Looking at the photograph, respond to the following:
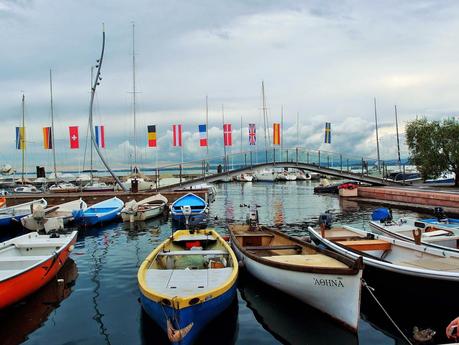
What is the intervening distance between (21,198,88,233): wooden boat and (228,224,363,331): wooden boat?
42.4ft

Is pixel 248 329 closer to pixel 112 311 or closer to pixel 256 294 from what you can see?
pixel 256 294

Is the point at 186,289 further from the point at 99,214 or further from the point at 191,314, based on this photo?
the point at 99,214

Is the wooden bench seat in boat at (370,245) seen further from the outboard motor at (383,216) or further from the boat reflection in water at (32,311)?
the boat reflection in water at (32,311)

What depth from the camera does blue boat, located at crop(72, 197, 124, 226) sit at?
2523cm

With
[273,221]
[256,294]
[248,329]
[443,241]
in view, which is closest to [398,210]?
[273,221]

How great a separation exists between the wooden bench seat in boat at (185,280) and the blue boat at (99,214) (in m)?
16.9


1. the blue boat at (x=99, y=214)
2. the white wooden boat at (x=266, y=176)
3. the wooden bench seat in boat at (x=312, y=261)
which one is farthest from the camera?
the white wooden boat at (x=266, y=176)

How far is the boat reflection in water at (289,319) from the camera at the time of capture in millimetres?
8758

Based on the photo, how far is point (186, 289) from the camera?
27.9 ft

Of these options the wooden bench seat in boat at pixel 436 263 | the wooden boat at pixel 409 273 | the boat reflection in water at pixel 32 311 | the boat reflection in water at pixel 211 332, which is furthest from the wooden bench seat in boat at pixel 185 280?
the wooden bench seat in boat at pixel 436 263

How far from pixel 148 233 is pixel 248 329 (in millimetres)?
14633

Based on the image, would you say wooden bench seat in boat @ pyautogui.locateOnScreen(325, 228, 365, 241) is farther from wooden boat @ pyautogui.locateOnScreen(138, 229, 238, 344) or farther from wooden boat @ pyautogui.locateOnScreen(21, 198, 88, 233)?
wooden boat @ pyautogui.locateOnScreen(21, 198, 88, 233)

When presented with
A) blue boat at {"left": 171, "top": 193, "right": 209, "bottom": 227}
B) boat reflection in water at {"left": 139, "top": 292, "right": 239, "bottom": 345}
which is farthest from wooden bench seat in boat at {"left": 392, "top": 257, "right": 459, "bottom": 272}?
blue boat at {"left": 171, "top": 193, "right": 209, "bottom": 227}

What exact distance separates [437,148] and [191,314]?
134ft
